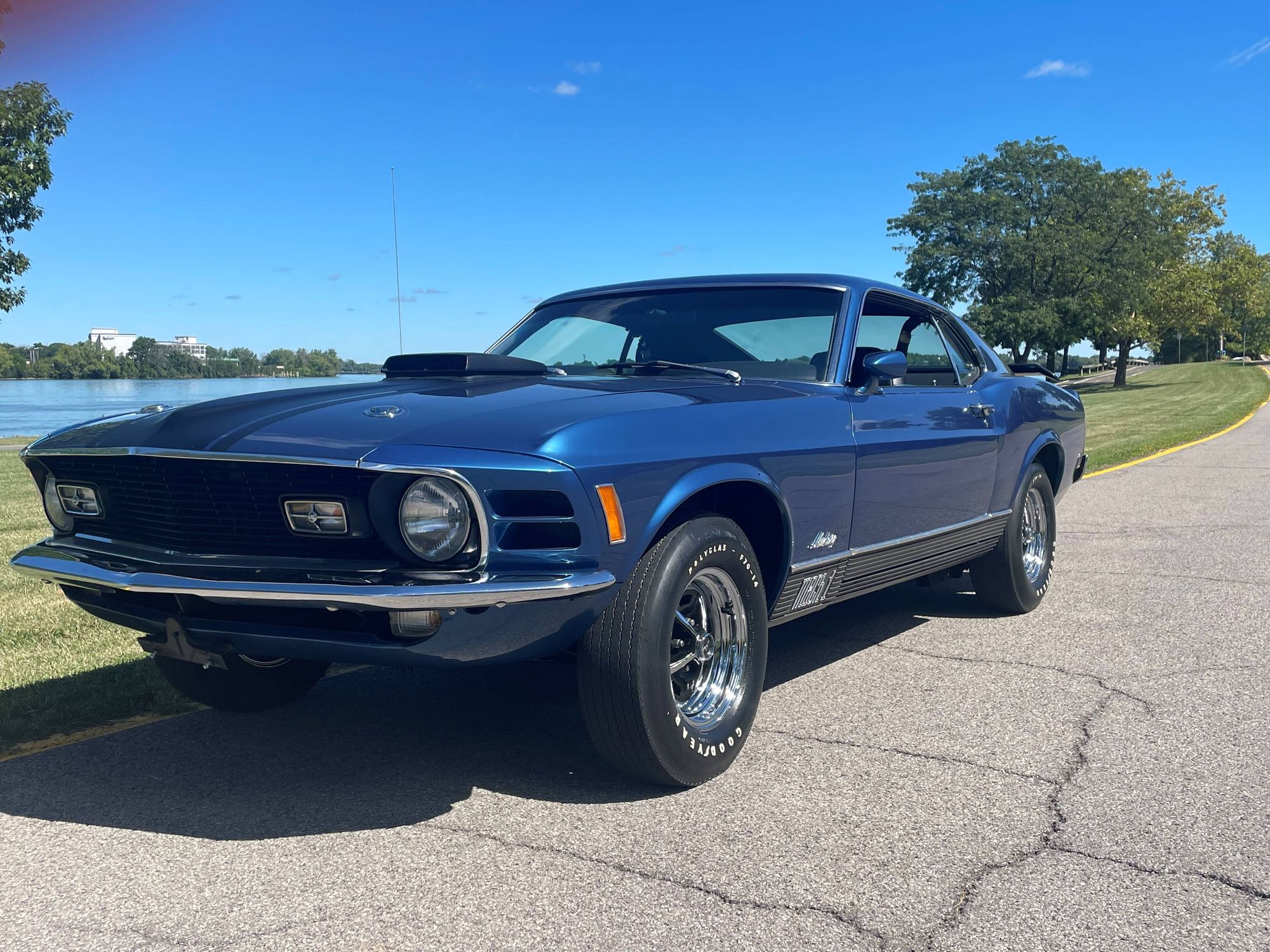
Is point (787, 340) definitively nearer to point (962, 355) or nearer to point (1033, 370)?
point (962, 355)

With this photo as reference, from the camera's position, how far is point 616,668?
3047 mm

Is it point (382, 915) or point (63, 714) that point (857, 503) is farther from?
point (63, 714)

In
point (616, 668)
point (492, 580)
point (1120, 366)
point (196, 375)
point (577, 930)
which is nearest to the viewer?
point (577, 930)

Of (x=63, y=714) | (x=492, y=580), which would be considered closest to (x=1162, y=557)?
(x=492, y=580)

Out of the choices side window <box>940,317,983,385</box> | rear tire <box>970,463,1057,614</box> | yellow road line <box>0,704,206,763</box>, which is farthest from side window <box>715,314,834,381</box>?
yellow road line <box>0,704,206,763</box>

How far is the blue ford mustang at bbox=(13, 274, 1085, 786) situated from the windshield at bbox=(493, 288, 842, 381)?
0.04 ft

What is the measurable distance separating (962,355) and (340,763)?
3.74 metres

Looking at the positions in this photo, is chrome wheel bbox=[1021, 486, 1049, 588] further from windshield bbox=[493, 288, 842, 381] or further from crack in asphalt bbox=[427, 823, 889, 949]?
crack in asphalt bbox=[427, 823, 889, 949]

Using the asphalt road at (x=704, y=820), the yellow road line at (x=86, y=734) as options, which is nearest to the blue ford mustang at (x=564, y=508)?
the yellow road line at (x=86, y=734)

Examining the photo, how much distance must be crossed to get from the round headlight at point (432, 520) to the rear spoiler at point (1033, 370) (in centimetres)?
434

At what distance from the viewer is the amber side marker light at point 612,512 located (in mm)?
2977

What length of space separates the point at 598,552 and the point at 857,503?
1.51 metres

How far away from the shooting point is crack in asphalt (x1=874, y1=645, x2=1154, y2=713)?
13.8ft

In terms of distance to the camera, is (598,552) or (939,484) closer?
(598,552)
